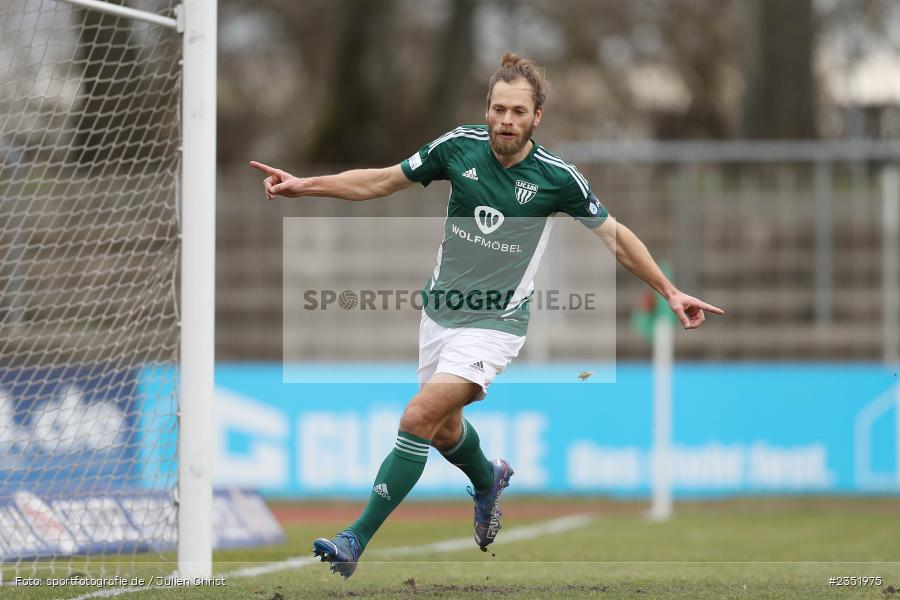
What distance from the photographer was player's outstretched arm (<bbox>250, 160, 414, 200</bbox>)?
651 cm

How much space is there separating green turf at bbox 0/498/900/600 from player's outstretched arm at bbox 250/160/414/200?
1.98 meters

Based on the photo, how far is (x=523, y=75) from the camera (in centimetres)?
640

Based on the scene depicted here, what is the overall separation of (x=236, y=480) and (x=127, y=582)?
311 inches

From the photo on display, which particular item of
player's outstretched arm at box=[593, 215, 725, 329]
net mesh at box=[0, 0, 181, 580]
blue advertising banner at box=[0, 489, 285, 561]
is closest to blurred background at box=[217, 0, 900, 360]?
net mesh at box=[0, 0, 181, 580]

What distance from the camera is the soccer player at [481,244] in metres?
6.41

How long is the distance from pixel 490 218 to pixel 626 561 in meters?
3.12

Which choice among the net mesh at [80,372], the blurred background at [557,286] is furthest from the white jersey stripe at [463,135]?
the blurred background at [557,286]

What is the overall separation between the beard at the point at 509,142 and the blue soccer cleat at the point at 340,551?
200cm

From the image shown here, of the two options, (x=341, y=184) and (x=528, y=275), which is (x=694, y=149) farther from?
(x=341, y=184)

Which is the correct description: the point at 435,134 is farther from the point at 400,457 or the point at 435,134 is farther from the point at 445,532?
the point at 400,457

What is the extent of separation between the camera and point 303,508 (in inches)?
578

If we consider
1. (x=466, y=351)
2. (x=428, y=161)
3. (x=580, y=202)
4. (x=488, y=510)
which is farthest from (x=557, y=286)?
(x=466, y=351)

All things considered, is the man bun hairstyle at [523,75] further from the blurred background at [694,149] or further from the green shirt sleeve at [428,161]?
the blurred background at [694,149]

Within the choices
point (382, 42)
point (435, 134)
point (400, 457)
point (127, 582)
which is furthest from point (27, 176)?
point (435, 134)
